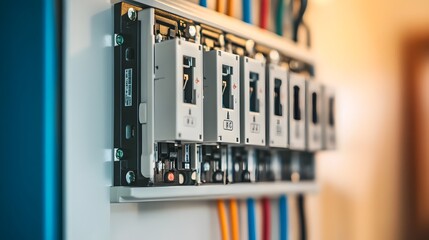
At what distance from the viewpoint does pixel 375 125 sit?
1562mm

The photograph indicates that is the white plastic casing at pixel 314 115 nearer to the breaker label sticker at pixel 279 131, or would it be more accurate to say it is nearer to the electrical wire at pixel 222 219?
the breaker label sticker at pixel 279 131

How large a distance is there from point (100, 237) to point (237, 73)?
361mm

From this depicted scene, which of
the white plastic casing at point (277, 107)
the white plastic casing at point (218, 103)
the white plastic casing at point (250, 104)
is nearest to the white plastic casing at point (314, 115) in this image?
the white plastic casing at point (277, 107)

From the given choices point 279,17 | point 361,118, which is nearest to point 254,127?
point 279,17

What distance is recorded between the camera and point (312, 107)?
48.2 inches

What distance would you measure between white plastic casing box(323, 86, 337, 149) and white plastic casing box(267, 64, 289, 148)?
20 cm

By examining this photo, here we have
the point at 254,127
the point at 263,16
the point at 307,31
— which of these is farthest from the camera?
the point at 307,31

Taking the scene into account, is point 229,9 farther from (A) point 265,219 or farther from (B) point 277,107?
(A) point 265,219

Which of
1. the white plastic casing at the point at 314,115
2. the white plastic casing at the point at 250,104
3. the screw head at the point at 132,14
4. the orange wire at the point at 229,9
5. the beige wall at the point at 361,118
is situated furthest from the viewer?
the beige wall at the point at 361,118

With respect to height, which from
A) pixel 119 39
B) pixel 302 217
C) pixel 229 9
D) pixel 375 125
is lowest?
pixel 302 217

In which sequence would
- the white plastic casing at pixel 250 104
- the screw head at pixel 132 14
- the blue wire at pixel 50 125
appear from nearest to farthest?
the blue wire at pixel 50 125 < the screw head at pixel 132 14 < the white plastic casing at pixel 250 104

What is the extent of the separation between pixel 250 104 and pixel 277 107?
9cm

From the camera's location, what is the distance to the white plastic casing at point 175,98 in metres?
0.81

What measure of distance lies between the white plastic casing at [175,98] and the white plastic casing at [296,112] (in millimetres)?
322
